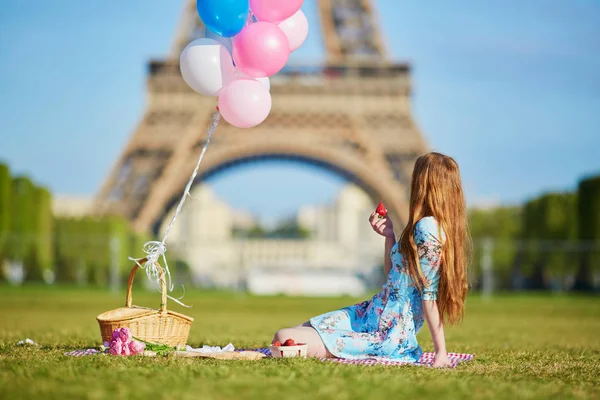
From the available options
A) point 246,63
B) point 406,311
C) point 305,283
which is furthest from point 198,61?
point 305,283

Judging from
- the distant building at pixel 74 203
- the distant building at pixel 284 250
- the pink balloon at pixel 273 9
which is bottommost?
the distant building at pixel 284 250

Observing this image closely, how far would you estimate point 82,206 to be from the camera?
230ft

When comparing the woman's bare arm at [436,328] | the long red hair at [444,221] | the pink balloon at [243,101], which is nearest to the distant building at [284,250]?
the pink balloon at [243,101]

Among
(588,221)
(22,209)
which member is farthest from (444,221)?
(22,209)

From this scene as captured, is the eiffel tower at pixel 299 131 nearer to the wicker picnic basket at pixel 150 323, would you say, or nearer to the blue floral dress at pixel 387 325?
the wicker picnic basket at pixel 150 323

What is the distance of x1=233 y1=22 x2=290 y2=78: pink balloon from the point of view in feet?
15.3

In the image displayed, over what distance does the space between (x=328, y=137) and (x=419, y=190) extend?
22668mm

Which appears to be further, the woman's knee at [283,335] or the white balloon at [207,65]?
the white balloon at [207,65]

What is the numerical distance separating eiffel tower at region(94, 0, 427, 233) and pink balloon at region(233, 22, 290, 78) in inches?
808

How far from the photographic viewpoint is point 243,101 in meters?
4.86

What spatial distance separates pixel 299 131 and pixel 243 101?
72.8 feet

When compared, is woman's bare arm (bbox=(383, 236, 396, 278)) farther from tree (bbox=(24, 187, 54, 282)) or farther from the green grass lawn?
tree (bbox=(24, 187, 54, 282))

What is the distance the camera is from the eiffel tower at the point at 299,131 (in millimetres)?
25312

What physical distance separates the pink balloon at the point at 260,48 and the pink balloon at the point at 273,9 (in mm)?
72
